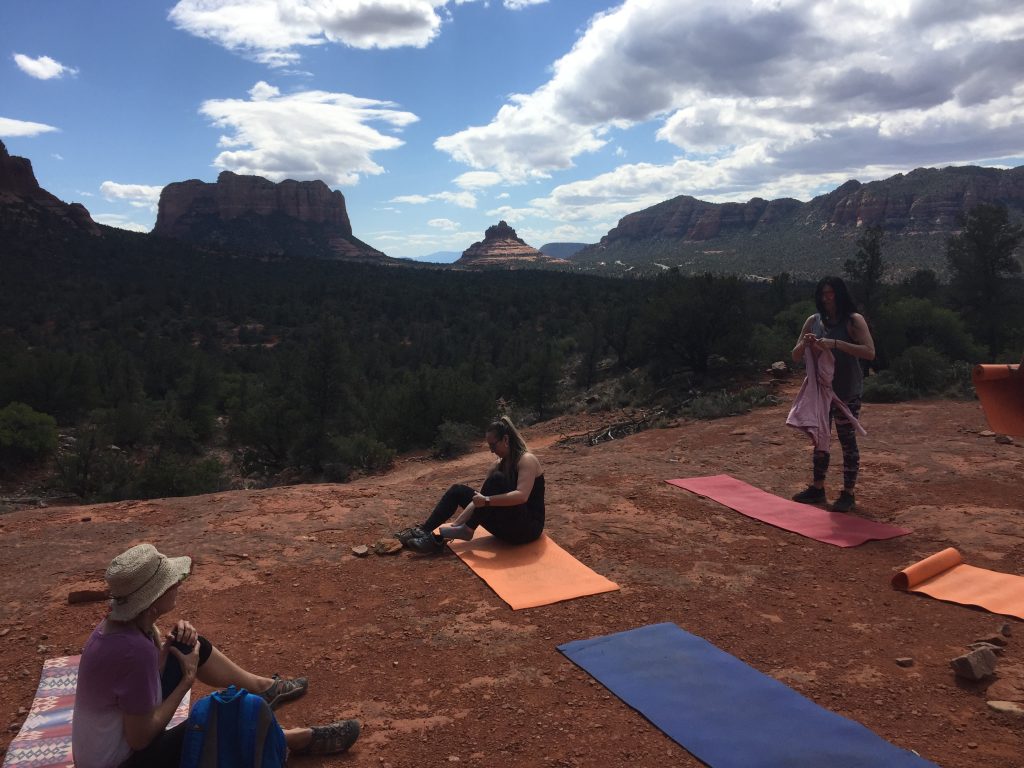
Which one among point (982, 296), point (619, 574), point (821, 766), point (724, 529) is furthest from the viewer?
point (982, 296)

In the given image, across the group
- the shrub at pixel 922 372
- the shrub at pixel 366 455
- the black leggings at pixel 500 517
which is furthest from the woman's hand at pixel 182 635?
the shrub at pixel 922 372

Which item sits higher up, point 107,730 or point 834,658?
point 107,730

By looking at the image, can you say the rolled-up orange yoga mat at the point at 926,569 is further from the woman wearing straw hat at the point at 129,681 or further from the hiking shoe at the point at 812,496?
the woman wearing straw hat at the point at 129,681

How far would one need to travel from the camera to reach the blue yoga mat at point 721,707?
289 centimetres

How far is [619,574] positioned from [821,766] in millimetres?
2376

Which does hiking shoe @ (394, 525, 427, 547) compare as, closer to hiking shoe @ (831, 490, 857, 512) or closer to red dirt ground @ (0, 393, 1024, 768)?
red dirt ground @ (0, 393, 1024, 768)

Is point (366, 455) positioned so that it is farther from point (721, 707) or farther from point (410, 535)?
point (721, 707)

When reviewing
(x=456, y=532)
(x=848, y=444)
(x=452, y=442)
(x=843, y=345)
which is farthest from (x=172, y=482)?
(x=843, y=345)

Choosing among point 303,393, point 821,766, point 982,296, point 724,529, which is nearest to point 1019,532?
point 724,529

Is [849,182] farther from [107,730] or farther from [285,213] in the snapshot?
[107,730]

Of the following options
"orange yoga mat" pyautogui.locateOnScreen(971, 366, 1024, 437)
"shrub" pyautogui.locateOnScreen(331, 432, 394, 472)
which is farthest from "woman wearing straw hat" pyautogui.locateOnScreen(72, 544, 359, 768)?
"shrub" pyautogui.locateOnScreen(331, 432, 394, 472)

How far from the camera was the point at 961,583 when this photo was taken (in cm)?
471

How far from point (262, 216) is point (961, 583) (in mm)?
115282

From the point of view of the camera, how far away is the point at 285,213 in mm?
112375
